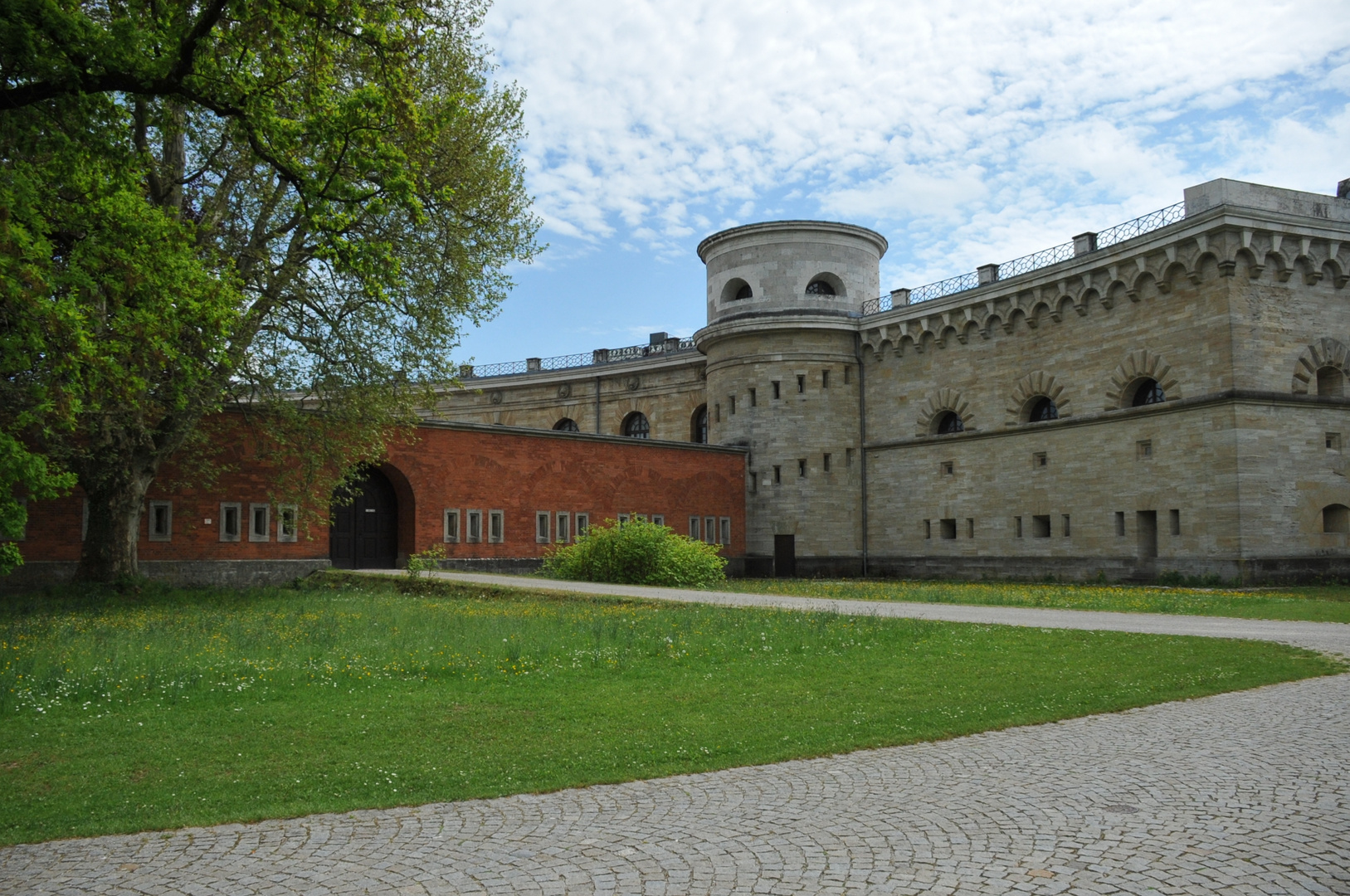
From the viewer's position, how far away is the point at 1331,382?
29.8 metres

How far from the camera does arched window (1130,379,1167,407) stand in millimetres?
31581

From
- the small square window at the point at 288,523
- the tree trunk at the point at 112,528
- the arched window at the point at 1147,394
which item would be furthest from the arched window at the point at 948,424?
the tree trunk at the point at 112,528

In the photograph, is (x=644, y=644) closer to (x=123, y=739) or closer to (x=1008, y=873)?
(x=123, y=739)

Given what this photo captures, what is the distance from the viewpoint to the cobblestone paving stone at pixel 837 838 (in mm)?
5020

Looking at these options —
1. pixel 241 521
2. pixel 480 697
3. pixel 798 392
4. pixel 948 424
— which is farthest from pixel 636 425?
pixel 480 697

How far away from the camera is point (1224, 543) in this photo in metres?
28.2

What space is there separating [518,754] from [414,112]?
741cm

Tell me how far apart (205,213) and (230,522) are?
9643 mm

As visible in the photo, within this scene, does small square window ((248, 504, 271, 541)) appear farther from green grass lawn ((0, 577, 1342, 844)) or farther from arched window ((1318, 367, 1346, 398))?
arched window ((1318, 367, 1346, 398))

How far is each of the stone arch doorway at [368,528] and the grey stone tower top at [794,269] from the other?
16222mm

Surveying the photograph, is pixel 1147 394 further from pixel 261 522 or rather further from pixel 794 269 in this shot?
pixel 261 522

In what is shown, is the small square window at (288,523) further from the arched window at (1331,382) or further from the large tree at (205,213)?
the arched window at (1331,382)

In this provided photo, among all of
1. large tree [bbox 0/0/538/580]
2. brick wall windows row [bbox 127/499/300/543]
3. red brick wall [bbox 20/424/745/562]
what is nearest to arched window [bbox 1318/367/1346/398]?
red brick wall [bbox 20/424/745/562]

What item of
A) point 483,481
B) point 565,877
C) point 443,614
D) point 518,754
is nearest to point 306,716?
point 518,754
